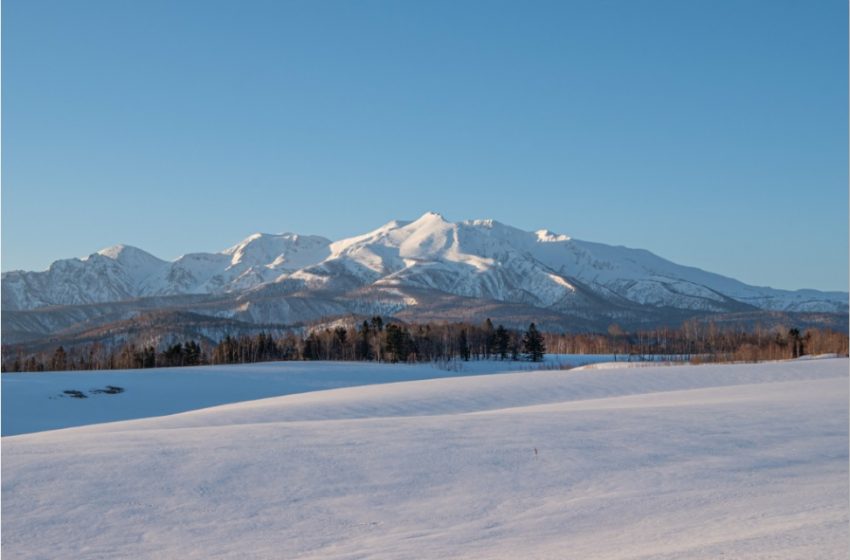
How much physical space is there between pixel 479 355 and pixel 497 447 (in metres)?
117

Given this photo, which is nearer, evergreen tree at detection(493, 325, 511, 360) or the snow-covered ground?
the snow-covered ground

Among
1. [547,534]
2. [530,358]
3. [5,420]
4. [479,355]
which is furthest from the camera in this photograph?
[479,355]

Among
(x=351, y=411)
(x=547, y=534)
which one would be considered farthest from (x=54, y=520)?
(x=351, y=411)

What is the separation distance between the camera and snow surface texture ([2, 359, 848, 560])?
42.4 ft

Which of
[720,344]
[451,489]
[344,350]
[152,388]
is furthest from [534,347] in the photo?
[451,489]

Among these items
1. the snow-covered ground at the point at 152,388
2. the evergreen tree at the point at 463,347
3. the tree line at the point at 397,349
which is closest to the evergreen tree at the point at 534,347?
the tree line at the point at 397,349

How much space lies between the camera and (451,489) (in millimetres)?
17047

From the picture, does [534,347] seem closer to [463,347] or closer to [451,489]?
[463,347]

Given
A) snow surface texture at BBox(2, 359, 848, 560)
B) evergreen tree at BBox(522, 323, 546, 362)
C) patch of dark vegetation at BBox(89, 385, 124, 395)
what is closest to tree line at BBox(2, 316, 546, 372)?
evergreen tree at BBox(522, 323, 546, 362)

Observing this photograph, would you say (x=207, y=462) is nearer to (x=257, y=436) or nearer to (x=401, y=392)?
(x=257, y=436)

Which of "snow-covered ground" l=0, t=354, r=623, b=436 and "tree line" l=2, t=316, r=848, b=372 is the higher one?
"tree line" l=2, t=316, r=848, b=372

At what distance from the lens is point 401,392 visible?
156 feet

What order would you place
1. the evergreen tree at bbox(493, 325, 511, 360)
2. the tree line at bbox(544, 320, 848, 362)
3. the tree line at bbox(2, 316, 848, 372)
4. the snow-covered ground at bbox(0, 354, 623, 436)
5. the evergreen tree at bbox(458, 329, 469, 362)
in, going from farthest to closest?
the evergreen tree at bbox(493, 325, 511, 360) → the evergreen tree at bbox(458, 329, 469, 362) → the tree line at bbox(544, 320, 848, 362) → the tree line at bbox(2, 316, 848, 372) → the snow-covered ground at bbox(0, 354, 623, 436)

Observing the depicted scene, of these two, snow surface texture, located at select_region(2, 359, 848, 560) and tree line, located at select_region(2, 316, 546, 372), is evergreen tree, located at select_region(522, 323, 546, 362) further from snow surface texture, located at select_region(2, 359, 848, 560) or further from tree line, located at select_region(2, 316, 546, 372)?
snow surface texture, located at select_region(2, 359, 848, 560)
